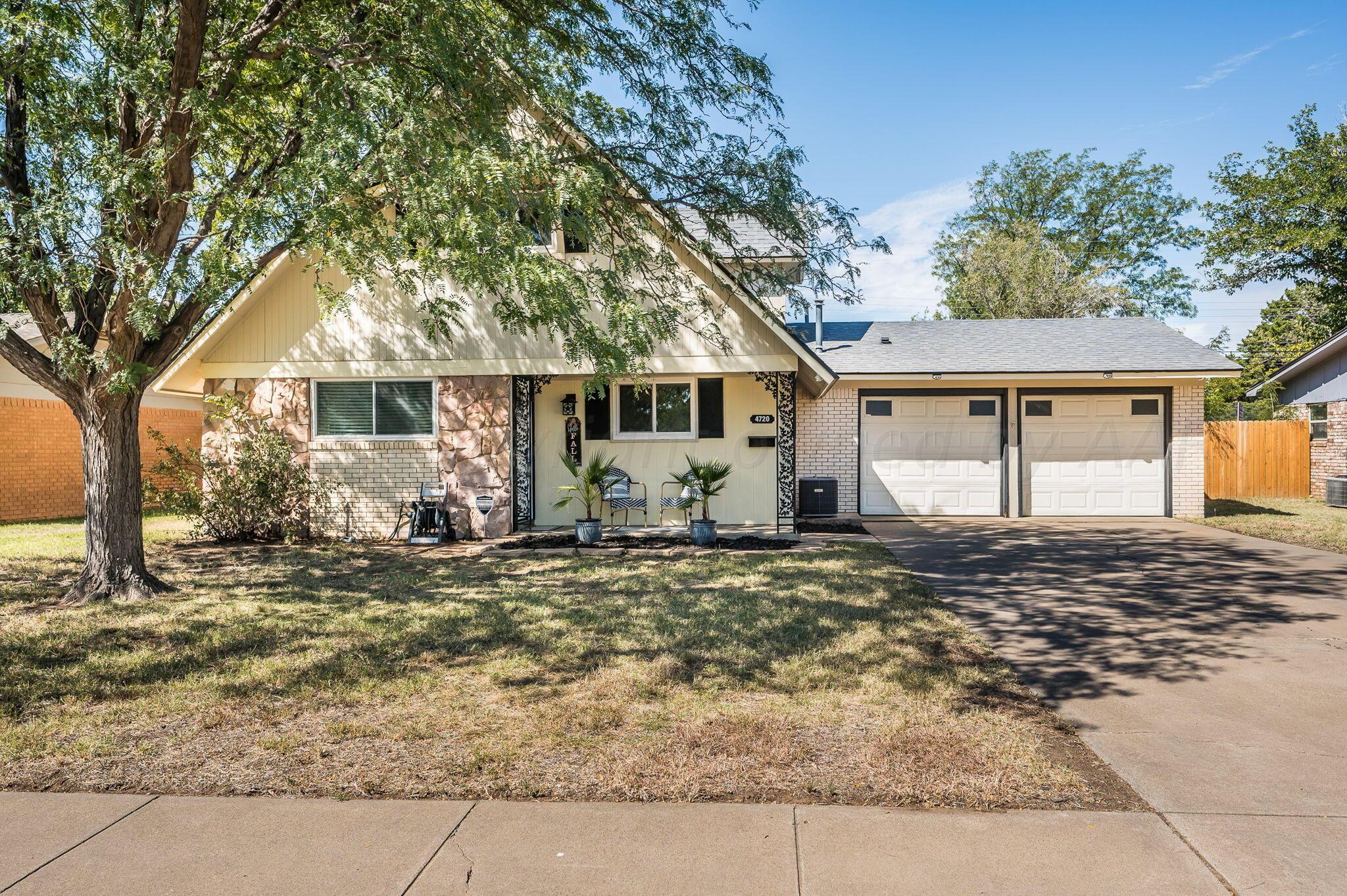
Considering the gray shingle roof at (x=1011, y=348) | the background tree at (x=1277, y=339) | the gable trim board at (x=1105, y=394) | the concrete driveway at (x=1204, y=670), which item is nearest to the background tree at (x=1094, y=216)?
the background tree at (x=1277, y=339)

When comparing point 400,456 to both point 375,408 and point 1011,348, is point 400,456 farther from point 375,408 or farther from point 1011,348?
point 1011,348

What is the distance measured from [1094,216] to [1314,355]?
18070 millimetres

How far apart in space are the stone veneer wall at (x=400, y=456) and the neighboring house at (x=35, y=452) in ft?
11.1

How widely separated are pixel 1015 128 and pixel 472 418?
1338cm

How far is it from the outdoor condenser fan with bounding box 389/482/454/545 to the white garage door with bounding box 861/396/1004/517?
25.5ft

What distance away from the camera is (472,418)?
11961mm

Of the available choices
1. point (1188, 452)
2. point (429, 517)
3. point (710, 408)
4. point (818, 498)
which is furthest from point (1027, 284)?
point (429, 517)

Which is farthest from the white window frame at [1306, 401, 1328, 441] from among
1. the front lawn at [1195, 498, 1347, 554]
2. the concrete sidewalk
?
the concrete sidewalk

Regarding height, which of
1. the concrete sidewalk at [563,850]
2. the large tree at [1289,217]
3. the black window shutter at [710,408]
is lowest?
the concrete sidewalk at [563,850]

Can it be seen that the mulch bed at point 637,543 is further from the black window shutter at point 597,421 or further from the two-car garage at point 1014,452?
the two-car garage at point 1014,452

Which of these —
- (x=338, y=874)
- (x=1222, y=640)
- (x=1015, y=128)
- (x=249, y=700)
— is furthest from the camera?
(x=1015, y=128)

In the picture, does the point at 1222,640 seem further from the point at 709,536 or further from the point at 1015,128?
the point at 1015,128

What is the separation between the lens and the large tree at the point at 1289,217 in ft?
88.6

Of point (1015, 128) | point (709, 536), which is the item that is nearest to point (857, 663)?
point (709, 536)
